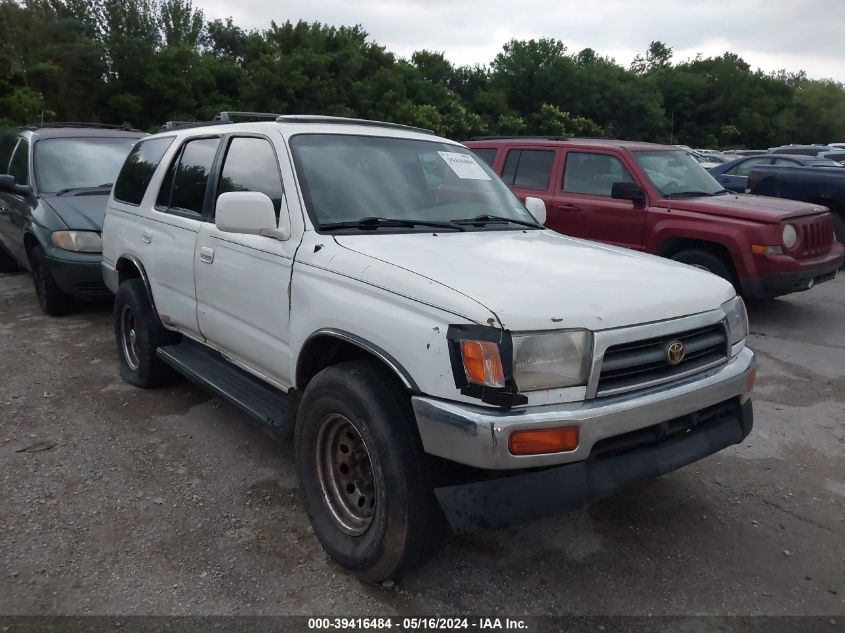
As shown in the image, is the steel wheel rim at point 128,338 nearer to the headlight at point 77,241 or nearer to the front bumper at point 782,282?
the headlight at point 77,241

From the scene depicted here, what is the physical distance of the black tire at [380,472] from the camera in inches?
97.4

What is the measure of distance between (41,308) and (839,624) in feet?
24.1

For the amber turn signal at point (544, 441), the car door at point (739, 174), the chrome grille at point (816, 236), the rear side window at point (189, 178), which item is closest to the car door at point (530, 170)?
the chrome grille at point (816, 236)

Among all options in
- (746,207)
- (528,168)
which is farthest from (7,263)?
(746,207)

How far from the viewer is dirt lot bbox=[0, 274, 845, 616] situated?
8.96 ft

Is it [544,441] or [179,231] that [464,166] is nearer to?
[179,231]

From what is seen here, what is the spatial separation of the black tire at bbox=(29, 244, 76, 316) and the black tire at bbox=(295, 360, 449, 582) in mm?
4910

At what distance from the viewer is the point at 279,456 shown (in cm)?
398

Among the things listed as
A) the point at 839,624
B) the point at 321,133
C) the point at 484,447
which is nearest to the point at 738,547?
the point at 839,624

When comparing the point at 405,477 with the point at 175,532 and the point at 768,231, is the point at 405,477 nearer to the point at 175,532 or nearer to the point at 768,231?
the point at 175,532

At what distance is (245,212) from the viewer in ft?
10.0

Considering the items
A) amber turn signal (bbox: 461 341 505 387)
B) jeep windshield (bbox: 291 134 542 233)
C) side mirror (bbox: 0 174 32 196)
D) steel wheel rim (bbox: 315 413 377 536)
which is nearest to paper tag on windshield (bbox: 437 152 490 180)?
jeep windshield (bbox: 291 134 542 233)

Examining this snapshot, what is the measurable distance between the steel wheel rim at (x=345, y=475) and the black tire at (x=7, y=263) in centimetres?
795

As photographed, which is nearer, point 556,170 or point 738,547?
point 738,547
